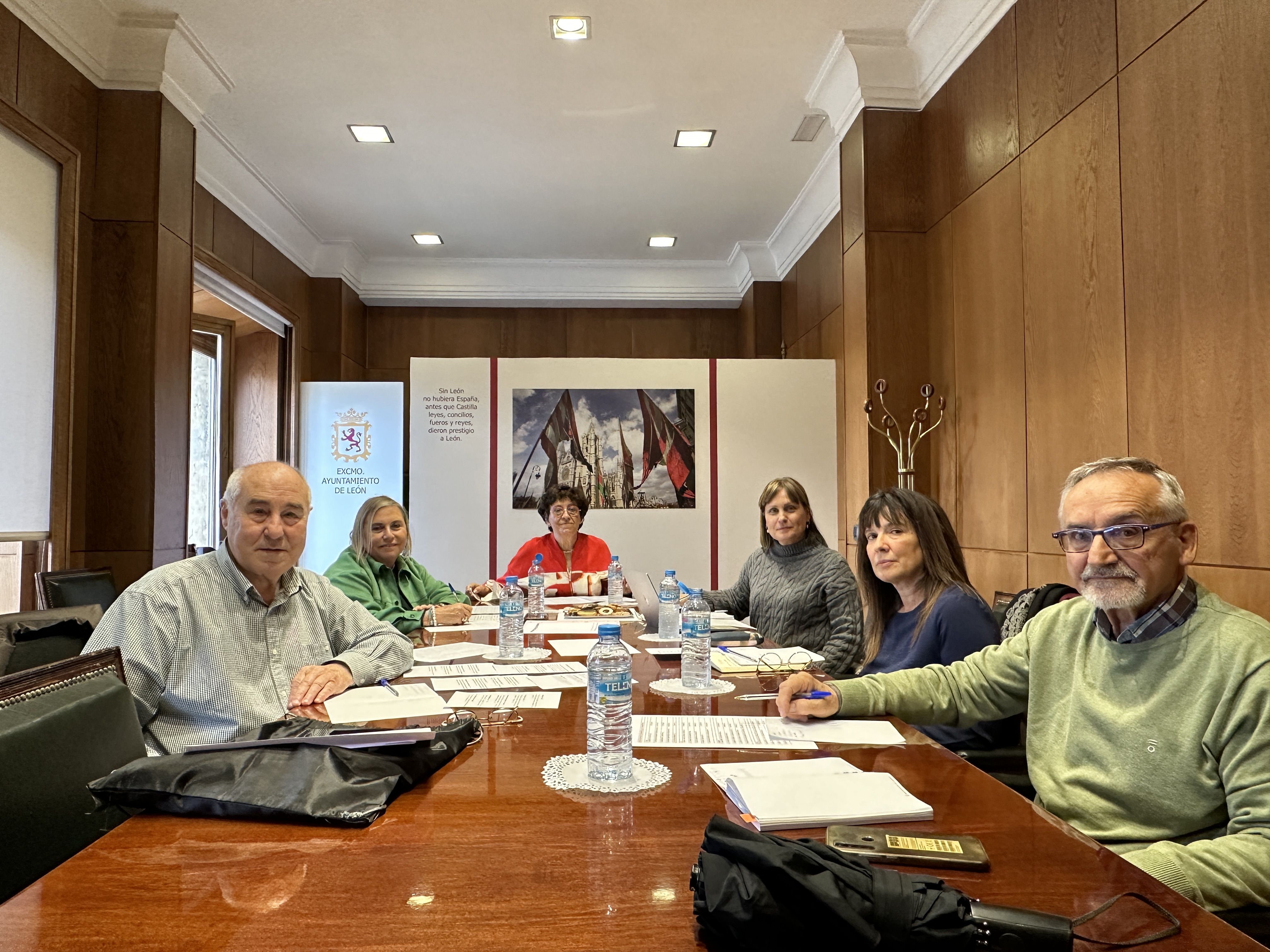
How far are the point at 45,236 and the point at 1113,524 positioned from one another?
4.34m

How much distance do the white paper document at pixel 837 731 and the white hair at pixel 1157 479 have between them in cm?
52

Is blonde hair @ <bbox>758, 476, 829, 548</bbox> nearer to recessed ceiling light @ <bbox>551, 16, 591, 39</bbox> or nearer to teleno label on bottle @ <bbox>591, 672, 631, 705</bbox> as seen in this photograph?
teleno label on bottle @ <bbox>591, 672, 631, 705</bbox>

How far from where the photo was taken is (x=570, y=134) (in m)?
5.33

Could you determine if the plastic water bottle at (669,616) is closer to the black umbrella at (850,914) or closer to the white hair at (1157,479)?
the white hair at (1157,479)

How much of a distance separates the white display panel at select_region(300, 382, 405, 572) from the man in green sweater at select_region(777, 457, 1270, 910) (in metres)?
5.56

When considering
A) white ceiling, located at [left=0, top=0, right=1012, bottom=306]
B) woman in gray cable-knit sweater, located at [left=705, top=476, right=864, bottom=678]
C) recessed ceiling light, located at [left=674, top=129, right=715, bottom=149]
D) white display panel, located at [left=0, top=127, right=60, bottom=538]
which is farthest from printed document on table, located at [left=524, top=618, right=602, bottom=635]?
recessed ceiling light, located at [left=674, top=129, right=715, bottom=149]

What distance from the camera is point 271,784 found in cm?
120

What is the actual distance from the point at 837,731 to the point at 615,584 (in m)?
2.46

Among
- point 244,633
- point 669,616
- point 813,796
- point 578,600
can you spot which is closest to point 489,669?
point 244,633

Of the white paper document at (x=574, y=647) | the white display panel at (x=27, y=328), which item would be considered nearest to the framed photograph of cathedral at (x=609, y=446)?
the white display panel at (x=27, y=328)

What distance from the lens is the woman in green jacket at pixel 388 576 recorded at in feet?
10.8

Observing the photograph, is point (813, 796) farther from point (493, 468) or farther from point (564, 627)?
point (493, 468)

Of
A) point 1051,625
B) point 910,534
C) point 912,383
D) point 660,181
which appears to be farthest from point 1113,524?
point 660,181

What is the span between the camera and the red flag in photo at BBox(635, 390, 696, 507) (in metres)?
6.09
